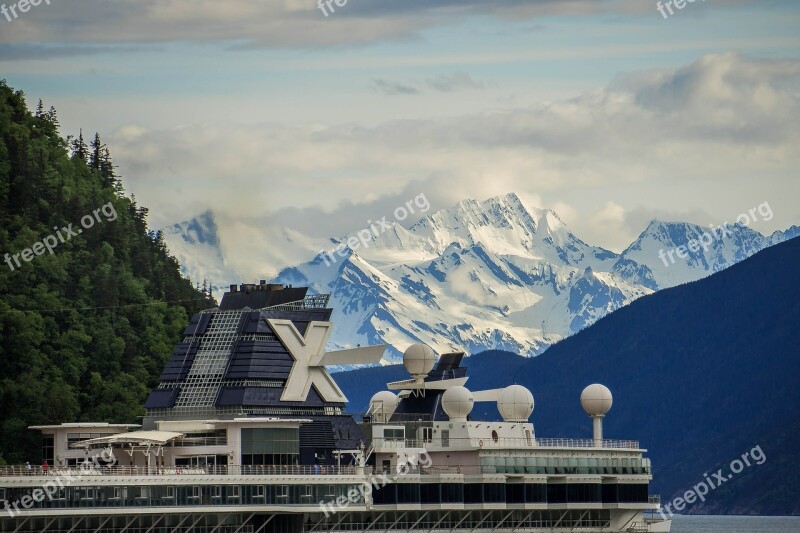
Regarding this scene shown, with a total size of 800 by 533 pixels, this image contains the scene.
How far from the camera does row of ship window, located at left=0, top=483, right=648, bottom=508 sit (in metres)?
98.9

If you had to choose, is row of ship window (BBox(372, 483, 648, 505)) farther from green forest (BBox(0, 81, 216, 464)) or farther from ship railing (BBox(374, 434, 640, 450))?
green forest (BBox(0, 81, 216, 464))

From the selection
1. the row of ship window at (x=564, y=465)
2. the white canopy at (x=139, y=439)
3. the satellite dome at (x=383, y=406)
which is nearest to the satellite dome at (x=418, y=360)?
the satellite dome at (x=383, y=406)

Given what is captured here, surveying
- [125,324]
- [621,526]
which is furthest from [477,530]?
[125,324]

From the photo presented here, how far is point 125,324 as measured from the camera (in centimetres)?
17488

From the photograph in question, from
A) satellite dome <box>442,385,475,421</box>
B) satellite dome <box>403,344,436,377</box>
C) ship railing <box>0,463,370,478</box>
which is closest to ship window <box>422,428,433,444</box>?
satellite dome <box>442,385,475,421</box>

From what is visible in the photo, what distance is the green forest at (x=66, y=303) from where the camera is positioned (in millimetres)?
155125

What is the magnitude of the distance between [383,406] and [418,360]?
14.1ft

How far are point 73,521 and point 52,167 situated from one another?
97.9 m

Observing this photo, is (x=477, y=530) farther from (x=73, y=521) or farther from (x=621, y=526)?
(x=73, y=521)

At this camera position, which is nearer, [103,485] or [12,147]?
[103,485]

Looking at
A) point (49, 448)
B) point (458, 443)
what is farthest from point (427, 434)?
point (49, 448)

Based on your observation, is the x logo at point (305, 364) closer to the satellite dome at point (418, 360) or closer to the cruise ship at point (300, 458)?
the cruise ship at point (300, 458)

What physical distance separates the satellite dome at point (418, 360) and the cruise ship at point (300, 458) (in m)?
0.14

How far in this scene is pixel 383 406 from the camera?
12450cm
